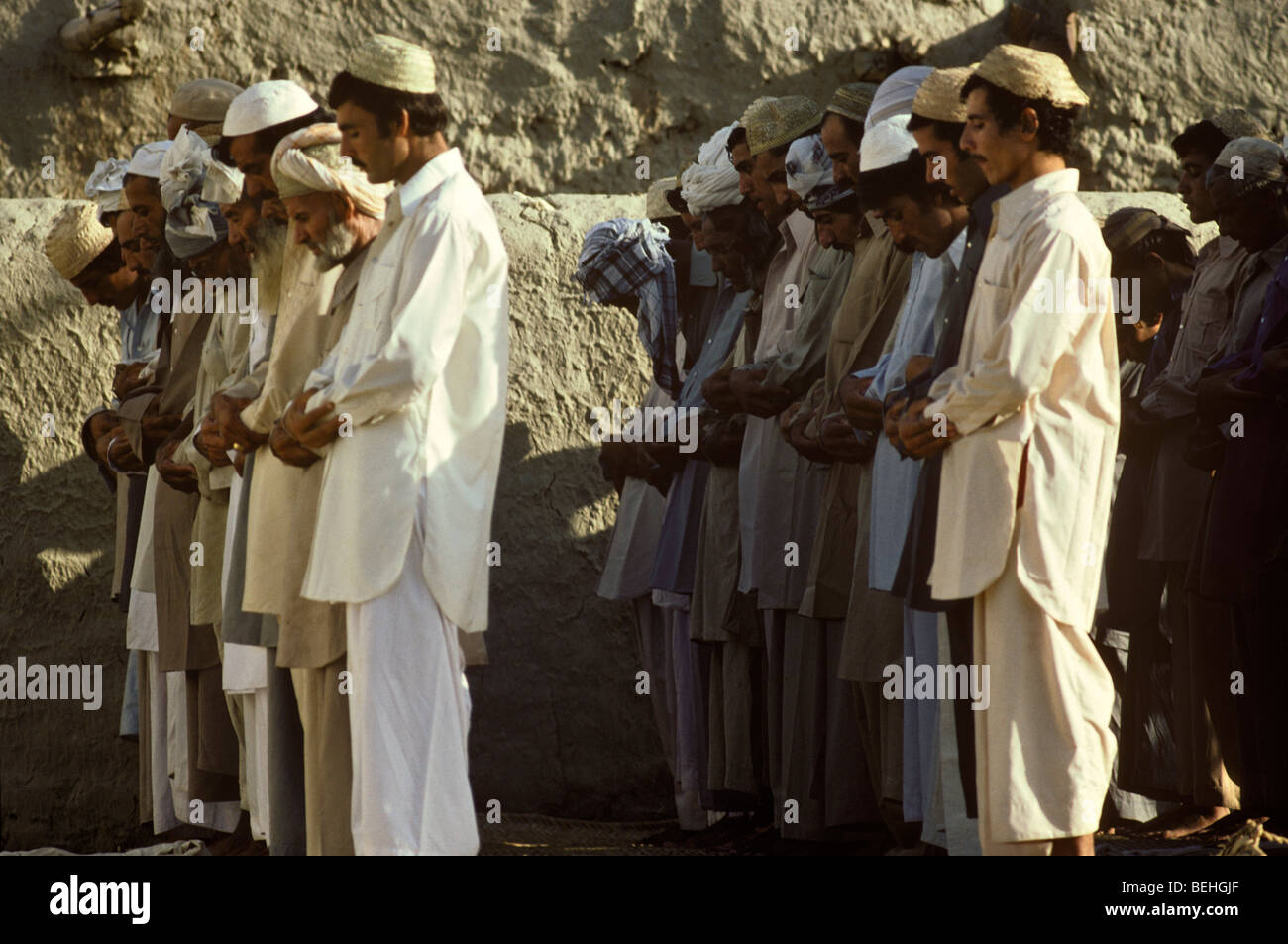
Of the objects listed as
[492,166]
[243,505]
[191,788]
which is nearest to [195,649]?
[191,788]

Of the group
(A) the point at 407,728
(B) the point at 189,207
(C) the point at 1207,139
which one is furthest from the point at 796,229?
(A) the point at 407,728

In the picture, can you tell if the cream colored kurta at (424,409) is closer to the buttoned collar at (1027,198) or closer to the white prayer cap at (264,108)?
the white prayer cap at (264,108)

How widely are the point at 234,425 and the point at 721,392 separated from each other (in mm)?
1917

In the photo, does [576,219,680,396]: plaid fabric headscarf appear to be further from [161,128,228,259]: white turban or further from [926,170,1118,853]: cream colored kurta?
[926,170,1118,853]: cream colored kurta

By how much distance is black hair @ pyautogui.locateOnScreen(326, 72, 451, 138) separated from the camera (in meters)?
4.88

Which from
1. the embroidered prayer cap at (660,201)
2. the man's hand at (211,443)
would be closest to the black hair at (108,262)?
the man's hand at (211,443)

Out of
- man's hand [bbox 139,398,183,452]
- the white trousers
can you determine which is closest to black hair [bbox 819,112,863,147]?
the white trousers

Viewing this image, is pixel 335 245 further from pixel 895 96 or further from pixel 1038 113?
pixel 1038 113

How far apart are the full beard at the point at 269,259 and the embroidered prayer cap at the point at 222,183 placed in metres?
0.22

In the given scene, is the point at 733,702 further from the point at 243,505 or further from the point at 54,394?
the point at 54,394

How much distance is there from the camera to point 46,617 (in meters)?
8.23

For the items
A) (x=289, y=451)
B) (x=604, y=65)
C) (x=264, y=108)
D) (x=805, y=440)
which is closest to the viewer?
(x=289, y=451)

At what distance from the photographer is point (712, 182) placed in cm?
700

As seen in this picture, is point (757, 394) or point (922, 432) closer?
point (922, 432)
